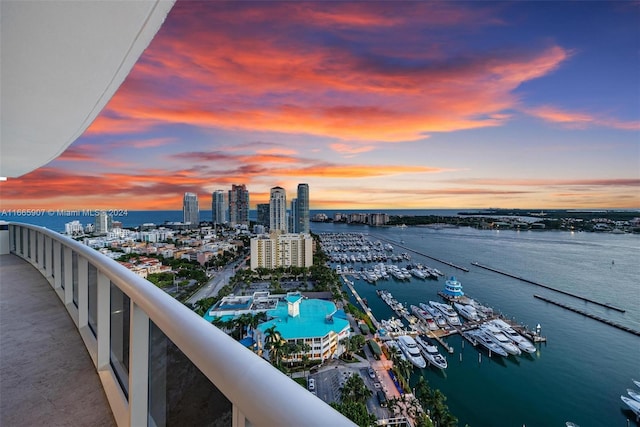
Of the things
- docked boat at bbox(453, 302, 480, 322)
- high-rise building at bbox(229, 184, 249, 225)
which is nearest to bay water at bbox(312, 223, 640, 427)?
docked boat at bbox(453, 302, 480, 322)

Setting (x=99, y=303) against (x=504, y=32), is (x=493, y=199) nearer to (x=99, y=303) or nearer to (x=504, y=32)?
(x=504, y=32)

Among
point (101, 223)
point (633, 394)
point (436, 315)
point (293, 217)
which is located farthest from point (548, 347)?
point (101, 223)

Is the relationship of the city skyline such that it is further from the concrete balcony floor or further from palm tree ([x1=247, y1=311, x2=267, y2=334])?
palm tree ([x1=247, y1=311, x2=267, y2=334])

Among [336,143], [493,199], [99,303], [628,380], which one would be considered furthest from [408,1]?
[493,199]

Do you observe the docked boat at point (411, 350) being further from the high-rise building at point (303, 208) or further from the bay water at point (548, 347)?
the high-rise building at point (303, 208)

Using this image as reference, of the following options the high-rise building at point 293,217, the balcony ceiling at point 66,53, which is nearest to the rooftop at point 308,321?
the balcony ceiling at point 66,53
